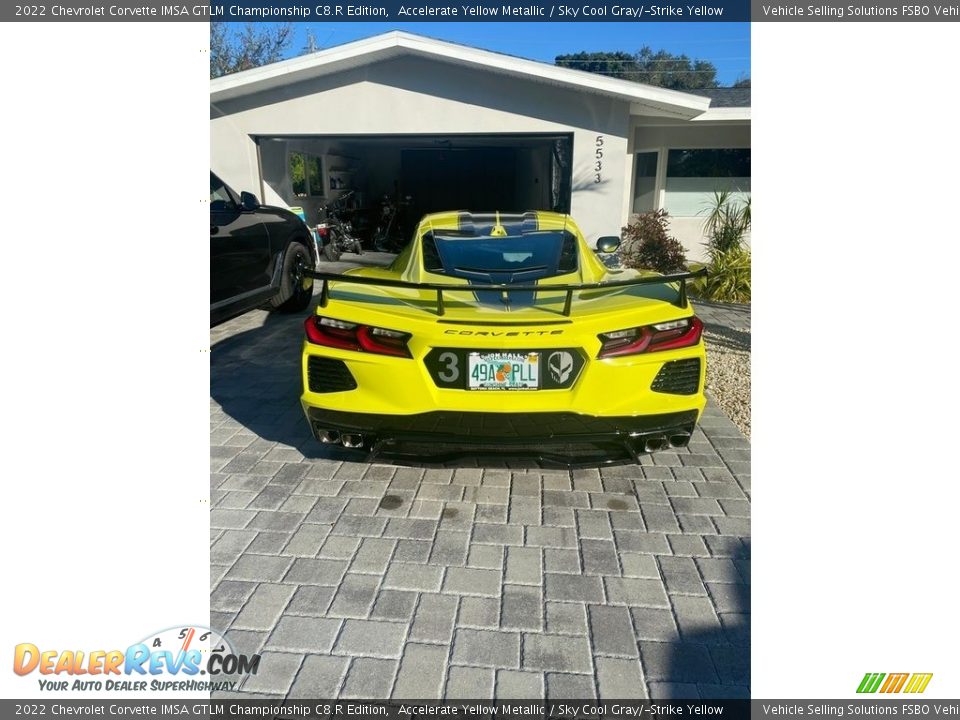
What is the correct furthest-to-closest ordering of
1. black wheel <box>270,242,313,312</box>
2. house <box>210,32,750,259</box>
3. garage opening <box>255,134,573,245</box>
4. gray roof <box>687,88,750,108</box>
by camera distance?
1. garage opening <box>255,134,573,245</box>
2. gray roof <box>687,88,750,108</box>
3. house <box>210,32,750,259</box>
4. black wheel <box>270,242,313,312</box>

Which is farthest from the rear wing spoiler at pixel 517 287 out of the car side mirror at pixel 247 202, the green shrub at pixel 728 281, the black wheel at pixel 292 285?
the green shrub at pixel 728 281

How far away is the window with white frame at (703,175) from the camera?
1076 centimetres

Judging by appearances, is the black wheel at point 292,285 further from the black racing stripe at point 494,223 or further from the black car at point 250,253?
the black racing stripe at point 494,223

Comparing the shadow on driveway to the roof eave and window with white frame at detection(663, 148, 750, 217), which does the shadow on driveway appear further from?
window with white frame at detection(663, 148, 750, 217)

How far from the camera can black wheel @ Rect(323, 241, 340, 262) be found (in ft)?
41.6

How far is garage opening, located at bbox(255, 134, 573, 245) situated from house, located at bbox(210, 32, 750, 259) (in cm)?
11

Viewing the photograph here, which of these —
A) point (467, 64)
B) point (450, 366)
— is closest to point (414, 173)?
point (467, 64)

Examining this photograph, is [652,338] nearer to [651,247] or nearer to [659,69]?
[651,247]

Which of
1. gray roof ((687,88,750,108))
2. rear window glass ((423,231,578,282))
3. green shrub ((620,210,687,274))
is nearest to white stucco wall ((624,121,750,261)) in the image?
gray roof ((687,88,750,108))

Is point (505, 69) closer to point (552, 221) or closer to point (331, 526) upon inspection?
point (552, 221)

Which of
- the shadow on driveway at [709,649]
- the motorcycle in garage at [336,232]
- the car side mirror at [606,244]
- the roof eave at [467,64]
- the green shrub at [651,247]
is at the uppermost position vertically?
the roof eave at [467,64]
